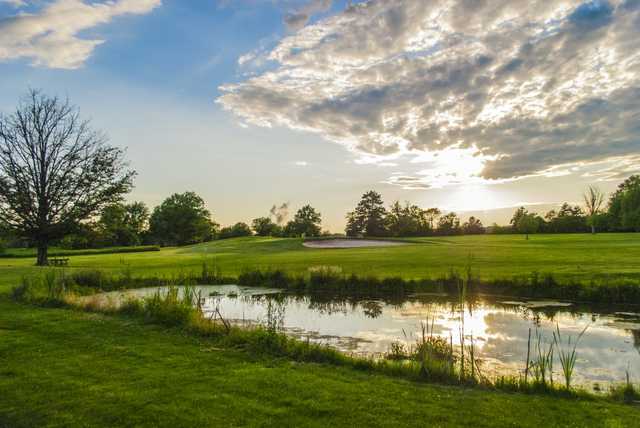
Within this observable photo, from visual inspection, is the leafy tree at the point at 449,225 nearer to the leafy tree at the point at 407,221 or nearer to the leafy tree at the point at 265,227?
the leafy tree at the point at 407,221

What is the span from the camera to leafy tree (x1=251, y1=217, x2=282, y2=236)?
93.7m

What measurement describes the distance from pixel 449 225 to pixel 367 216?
19.7 m

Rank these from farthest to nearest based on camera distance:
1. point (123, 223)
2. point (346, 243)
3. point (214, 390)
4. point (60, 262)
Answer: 1. point (346, 243)
2. point (123, 223)
3. point (60, 262)
4. point (214, 390)

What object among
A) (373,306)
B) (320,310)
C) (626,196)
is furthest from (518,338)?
(626,196)

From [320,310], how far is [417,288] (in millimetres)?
5630

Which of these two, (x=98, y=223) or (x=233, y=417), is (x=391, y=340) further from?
(x=98, y=223)

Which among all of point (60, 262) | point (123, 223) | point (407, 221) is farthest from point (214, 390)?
point (407, 221)

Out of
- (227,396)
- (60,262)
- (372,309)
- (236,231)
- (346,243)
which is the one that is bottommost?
(372,309)

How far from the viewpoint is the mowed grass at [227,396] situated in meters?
5.66

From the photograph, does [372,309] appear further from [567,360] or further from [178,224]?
[178,224]

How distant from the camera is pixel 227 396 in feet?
20.8

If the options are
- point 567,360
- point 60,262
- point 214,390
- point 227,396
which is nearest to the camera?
point 227,396

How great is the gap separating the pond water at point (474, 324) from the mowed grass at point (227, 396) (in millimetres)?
2286

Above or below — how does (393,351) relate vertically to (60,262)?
below
